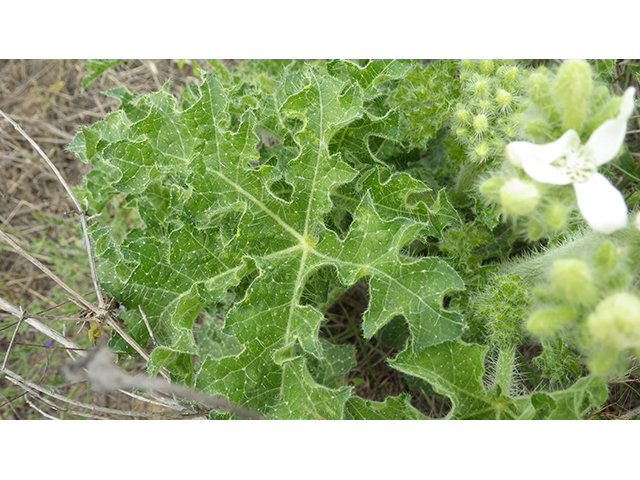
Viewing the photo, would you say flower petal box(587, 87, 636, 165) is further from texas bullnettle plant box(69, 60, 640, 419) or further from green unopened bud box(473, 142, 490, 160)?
green unopened bud box(473, 142, 490, 160)

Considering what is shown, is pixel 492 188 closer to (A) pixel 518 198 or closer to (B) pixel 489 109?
(A) pixel 518 198

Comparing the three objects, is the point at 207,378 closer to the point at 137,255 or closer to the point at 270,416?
the point at 270,416

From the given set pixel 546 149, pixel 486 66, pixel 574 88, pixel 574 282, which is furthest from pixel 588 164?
→ pixel 486 66

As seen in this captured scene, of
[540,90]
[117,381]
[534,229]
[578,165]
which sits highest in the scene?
[540,90]

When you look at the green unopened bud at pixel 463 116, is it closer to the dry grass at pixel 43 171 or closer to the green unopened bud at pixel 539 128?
the green unopened bud at pixel 539 128

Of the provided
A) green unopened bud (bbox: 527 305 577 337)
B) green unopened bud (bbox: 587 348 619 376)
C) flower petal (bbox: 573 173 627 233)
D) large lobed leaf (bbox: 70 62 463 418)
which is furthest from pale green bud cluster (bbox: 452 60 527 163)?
green unopened bud (bbox: 587 348 619 376)

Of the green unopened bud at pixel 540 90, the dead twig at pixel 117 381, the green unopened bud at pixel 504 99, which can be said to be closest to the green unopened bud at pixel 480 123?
the green unopened bud at pixel 504 99

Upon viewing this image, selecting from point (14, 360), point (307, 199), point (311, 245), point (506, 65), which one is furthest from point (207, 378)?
point (14, 360)
